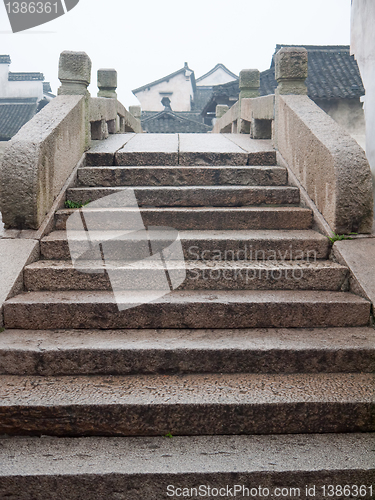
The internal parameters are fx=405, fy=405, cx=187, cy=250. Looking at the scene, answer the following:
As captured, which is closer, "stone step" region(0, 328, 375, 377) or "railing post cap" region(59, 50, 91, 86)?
"stone step" region(0, 328, 375, 377)

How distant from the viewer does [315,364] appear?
2.48 m

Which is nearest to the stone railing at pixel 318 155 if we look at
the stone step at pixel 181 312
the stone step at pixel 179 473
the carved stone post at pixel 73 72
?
the stone step at pixel 181 312

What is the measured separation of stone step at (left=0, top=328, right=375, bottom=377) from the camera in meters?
2.44

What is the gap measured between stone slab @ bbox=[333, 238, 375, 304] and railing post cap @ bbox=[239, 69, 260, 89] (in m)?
5.23

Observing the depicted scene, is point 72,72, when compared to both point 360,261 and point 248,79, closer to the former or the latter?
point 360,261

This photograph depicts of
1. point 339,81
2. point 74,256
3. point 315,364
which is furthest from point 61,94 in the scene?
point 339,81

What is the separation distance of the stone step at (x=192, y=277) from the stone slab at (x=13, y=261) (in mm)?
73

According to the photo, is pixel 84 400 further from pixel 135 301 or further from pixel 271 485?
pixel 271 485

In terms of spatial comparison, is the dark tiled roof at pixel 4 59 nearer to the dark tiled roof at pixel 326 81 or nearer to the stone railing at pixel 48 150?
the dark tiled roof at pixel 326 81

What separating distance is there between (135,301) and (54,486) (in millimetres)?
1164

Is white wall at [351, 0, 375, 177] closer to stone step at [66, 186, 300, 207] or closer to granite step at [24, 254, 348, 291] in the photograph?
stone step at [66, 186, 300, 207]

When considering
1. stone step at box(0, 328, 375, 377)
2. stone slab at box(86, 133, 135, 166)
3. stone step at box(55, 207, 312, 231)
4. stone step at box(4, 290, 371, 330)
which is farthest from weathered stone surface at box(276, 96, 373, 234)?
stone slab at box(86, 133, 135, 166)

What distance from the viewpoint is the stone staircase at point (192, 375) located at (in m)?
1.99

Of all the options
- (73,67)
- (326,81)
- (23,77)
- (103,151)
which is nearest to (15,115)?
(23,77)
